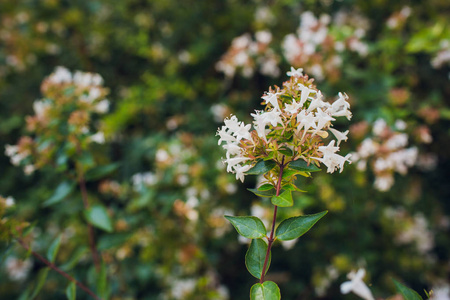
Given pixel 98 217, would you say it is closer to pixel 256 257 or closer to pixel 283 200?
pixel 256 257

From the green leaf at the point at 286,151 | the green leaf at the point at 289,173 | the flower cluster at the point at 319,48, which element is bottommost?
the green leaf at the point at 289,173

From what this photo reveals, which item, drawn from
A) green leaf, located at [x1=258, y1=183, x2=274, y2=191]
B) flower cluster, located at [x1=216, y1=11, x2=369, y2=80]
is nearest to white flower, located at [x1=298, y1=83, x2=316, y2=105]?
green leaf, located at [x1=258, y1=183, x2=274, y2=191]

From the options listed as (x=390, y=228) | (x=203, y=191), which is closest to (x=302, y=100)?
(x=203, y=191)

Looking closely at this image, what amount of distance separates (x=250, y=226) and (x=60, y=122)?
4.12 feet

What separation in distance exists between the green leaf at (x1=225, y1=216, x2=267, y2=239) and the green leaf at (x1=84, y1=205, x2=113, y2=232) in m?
0.84

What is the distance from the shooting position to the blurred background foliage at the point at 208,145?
2070 millimetres

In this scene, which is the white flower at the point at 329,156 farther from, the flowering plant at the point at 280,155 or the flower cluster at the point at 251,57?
the flower cluster at the point at 251,57

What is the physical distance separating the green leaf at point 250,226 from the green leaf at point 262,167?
12 centimetres

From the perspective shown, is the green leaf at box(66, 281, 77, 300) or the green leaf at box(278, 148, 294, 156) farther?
the green leaf at box(66, 281, 77, 300)

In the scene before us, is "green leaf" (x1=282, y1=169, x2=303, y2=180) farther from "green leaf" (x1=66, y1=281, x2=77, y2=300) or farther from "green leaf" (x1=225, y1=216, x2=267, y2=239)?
Answer: "green leaf" (x1=66, y1=281, x2=77, y2=300)

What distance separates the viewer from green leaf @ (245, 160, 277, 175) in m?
0.82

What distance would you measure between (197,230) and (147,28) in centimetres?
227

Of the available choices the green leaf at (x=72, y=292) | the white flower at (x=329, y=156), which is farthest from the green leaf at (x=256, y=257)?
the green leaf at (x=72, y=292)

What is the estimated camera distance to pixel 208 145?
2383 mm
